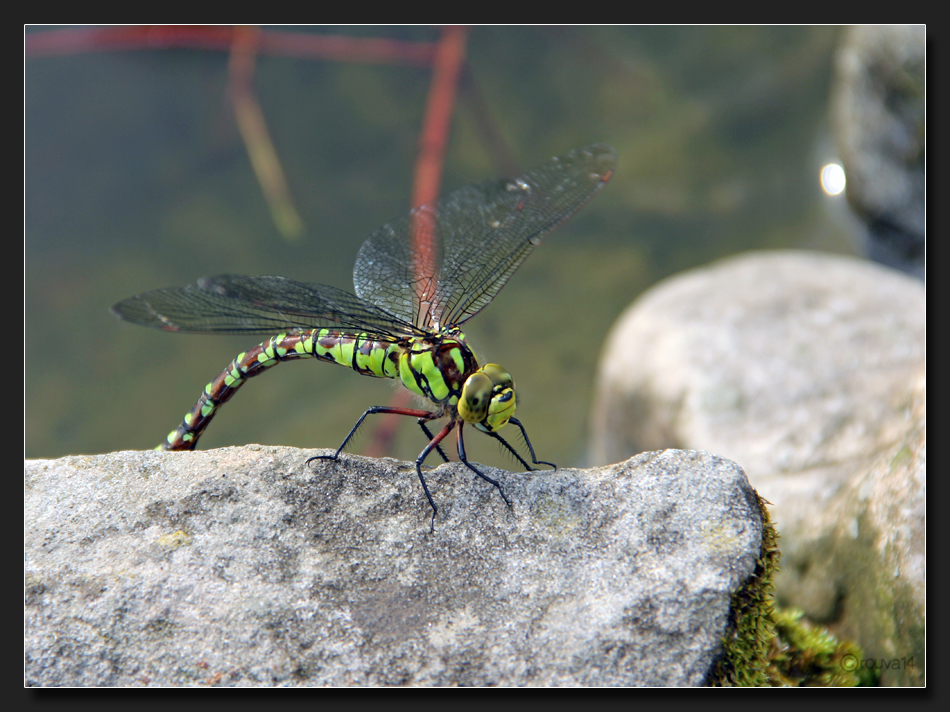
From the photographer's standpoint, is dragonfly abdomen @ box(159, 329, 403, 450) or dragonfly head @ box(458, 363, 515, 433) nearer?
dragonfly head @ box(458, 363, 515, 433)

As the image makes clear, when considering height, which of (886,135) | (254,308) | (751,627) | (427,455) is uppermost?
(886,135)

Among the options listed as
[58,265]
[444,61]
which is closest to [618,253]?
[444,61]

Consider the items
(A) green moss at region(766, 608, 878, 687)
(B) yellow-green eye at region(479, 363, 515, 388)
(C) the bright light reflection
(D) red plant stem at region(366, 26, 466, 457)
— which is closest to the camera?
(A) green moss at region(766, 608, 878, 687)

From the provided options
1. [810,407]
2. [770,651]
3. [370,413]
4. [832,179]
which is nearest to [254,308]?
[370,413]

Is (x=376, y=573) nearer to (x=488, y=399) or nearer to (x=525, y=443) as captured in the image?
(x=488, y=399)

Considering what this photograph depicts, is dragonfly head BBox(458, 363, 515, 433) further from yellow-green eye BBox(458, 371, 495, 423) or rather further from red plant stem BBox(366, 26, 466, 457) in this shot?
red plant stem BBox(366, 26, 466, 457)

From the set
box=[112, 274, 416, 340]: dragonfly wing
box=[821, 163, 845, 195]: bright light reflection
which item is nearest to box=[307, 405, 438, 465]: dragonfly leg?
box=[112, 274, 416, 340]: dragonfly wing

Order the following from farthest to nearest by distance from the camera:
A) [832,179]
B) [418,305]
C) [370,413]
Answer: [832,179] → [418,305] → [370,413]
